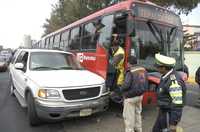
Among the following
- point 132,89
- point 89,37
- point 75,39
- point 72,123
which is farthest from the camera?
point 75,39

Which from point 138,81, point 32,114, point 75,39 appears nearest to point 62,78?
point 32,114

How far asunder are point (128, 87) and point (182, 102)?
5.82 ft

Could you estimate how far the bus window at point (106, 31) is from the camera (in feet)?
27.6

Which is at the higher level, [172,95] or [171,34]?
[171,34]

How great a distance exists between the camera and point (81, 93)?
6832 millimetres

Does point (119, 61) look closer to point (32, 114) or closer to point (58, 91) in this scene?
point (58, 91)

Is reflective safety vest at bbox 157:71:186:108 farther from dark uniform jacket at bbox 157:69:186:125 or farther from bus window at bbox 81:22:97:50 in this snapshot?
bus window at bbox 81:22:97:50

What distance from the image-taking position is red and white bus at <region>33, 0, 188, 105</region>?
7754 millimetres

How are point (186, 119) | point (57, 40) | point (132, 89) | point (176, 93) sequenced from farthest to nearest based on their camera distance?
point (57, 40)
point (186, 119)
point (132, 89)
point (176, 93)

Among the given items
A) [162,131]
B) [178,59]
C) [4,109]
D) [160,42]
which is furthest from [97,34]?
[162,131]

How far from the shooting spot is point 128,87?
5.79 metres

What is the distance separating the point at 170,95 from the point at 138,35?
4.02m

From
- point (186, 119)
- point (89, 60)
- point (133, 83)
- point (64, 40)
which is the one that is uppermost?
point (64, 40)

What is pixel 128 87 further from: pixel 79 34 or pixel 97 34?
pixel 79 34
